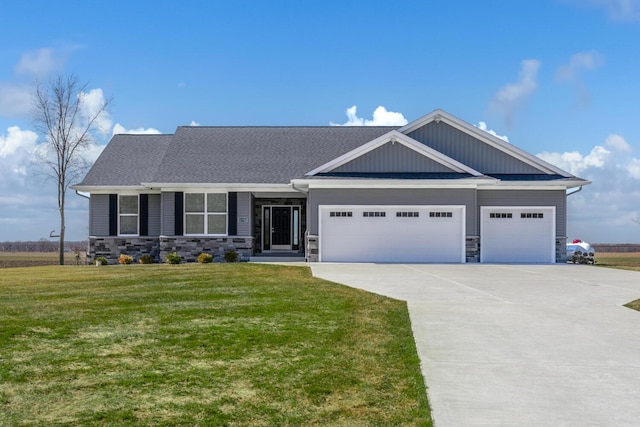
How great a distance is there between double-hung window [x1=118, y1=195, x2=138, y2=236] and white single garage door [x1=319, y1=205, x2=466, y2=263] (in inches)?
334

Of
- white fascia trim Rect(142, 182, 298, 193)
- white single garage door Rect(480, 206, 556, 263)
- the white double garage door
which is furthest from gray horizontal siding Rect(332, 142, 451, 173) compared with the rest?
white single garage door Rect(480, 206, 556, 263)

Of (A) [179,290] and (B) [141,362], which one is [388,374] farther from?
(A) [179,290]

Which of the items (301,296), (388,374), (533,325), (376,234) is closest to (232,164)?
(376,234)

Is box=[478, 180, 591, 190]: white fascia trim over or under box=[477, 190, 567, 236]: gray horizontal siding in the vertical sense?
over

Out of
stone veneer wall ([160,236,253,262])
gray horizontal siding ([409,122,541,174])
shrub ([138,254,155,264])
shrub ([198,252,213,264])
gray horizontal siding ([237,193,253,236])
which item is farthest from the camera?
gray horizontal siding ([409,122,541,174])

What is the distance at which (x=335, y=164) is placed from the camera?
78.7 ft

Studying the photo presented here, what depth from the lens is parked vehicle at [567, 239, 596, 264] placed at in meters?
29.4

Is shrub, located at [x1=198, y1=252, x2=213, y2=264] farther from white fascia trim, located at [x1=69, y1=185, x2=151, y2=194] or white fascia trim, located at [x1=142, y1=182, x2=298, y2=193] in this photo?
white fascia trim, located at [x1=69, y1=185, x2=151, y2=194]

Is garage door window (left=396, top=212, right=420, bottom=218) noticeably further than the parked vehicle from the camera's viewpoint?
No

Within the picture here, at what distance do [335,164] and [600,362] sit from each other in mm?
17360

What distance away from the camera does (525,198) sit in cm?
2486

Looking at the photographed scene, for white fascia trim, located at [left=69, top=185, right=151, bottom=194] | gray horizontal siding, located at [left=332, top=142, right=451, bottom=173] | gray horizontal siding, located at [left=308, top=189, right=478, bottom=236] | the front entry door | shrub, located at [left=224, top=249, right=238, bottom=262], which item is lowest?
shrub, located at [left=224, top=249, right=238, bottom=262]

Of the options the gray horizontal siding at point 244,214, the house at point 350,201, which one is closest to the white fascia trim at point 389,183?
the house at point 350,201

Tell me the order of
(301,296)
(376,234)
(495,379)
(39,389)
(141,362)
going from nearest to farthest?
(39,389) < (495,379) < (141,362) < (301,296) < (376,234)
